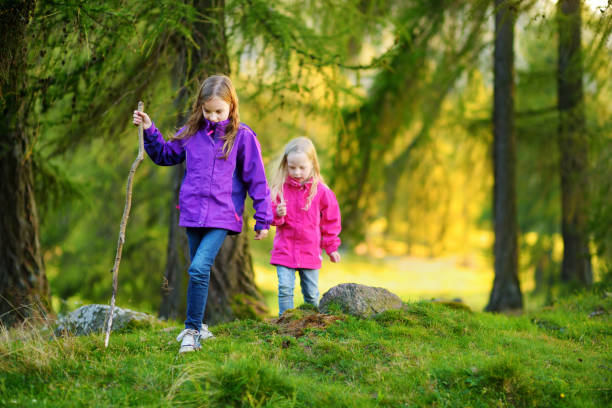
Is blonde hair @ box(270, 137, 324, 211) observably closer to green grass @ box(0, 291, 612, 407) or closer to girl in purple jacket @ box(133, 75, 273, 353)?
girl in purple jacket @ box(133, 75, 273, 353)

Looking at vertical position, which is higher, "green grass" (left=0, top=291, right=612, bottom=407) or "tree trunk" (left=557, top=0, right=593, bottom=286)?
"tree trunk" (left=557, top=0, right=593, bottom=286)

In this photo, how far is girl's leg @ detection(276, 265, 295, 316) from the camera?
5.29 meters

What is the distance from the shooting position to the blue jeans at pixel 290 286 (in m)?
5.29

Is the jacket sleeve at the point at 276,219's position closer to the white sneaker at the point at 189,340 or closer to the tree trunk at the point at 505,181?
the white sneaker at the point at 189,340

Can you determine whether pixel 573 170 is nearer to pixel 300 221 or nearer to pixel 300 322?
pixel 300 221

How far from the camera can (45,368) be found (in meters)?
3.69

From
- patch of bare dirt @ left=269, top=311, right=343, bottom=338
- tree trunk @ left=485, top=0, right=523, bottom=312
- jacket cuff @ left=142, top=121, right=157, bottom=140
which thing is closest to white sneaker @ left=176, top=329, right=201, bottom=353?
patch of bare dirt @ left=269, top=311, right=343, bottom=338

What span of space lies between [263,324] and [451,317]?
5.65 ft

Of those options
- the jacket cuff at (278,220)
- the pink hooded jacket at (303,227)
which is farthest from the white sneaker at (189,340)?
the jacket cuff at (278,220)

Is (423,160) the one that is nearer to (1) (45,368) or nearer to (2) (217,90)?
(2) (217,90)

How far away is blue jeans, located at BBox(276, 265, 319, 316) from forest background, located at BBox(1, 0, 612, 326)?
5.13 feet

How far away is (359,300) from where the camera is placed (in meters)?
4.96

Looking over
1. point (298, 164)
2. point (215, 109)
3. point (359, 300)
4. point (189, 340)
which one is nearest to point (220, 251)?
point (298, 164)

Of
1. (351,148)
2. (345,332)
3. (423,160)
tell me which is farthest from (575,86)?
(345,332)
